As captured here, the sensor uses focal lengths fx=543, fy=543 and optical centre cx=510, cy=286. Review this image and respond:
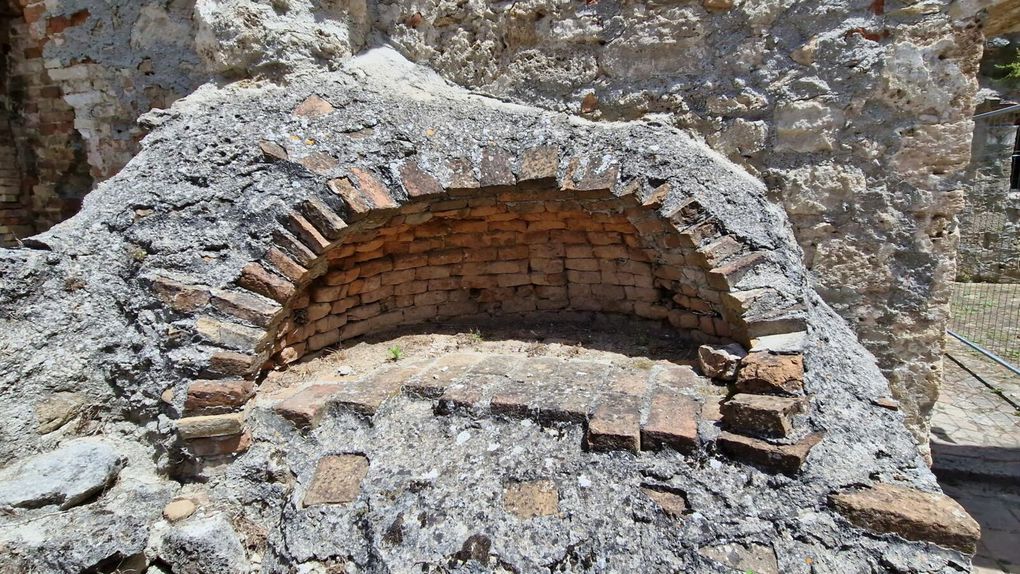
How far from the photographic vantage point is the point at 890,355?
266 centimetres

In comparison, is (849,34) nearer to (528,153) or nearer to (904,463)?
(528,153)

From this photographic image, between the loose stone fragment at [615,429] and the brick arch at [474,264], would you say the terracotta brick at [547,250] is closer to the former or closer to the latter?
the brick arch at [474,264]

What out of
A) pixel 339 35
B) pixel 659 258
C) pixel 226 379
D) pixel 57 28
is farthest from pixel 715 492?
pixel 57 28

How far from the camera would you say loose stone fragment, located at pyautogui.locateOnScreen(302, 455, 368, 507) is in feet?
5.67

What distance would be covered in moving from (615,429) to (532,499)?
334 mm

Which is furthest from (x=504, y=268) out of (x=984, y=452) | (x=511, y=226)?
(x=984, y=452)

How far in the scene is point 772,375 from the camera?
5.93 ft

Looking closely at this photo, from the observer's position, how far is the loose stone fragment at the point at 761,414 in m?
1.65

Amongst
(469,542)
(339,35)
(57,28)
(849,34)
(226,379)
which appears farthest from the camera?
(57,28)

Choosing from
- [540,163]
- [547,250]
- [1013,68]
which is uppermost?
[1013,68]

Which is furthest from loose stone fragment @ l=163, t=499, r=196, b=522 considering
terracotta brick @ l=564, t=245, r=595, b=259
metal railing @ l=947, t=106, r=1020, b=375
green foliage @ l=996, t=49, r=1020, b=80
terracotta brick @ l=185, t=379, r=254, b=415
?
green foliage @ l=996, t=49, r=1020, b=80

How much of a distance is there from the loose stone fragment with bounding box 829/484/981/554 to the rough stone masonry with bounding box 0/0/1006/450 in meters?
1.33

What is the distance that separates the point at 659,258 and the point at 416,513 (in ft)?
5.07

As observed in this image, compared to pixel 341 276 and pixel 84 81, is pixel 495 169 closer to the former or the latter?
pixel 341 276
